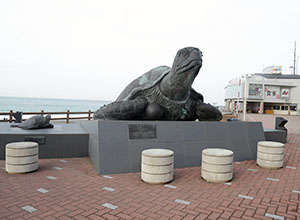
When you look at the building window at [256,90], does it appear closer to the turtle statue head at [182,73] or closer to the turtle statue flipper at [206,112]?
the turtle statue flipper at [206,112]

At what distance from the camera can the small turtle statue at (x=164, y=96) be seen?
5.50 m

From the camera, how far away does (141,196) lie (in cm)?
360

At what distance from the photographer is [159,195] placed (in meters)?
3.66

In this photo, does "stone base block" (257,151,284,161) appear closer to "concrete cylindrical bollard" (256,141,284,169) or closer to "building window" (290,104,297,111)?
"concrete cylindrical bollard" (256,141,284,169)

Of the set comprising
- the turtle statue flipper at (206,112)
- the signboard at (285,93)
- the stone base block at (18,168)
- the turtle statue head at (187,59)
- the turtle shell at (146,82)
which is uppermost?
the signboard at (285,93)

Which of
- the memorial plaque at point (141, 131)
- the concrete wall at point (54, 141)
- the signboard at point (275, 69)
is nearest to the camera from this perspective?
the memorial plaque at point (141, 131)

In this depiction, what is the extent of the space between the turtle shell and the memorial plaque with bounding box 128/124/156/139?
134 cm

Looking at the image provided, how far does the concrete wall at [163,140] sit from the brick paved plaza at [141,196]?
350mm

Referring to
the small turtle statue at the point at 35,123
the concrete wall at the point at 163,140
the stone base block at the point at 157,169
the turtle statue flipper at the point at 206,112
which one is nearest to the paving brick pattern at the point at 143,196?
the stone base block at the point at 157,169

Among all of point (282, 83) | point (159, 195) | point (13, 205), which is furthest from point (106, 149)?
point (282, 83)

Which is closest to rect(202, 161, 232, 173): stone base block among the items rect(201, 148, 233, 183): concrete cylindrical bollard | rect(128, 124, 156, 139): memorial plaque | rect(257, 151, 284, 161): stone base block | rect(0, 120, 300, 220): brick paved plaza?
rect(201, 148, 233, 183): concrete cylindrical bollard

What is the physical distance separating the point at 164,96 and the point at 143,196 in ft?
10.2

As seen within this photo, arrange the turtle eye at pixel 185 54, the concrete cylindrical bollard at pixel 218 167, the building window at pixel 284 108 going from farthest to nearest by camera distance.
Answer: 1. the building window at pixel 284 108
2. the turtle eye at pixel 185 54
3. the concrete cylindrical bollard at pixel 218 167

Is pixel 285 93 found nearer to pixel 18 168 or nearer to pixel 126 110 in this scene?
pixel 126 110
